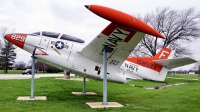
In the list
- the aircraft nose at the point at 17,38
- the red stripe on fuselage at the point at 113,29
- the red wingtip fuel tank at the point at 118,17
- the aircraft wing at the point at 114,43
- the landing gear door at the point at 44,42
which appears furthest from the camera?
the aircraft nose at the point at 17,38

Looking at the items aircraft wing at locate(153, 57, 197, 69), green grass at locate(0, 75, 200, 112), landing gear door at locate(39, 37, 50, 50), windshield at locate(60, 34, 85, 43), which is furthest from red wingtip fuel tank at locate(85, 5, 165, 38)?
landing gear door at locate(39, 37, 50, 50)

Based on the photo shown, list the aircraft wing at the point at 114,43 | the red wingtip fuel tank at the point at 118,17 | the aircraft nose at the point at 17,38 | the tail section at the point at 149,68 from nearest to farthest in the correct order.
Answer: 1. the red wingtip fuel tank at the point at 118,17
2. the aircraft wing at the point at 114,43
3. the aircraft nose at the point at 17,38
4. the tail section at the point at 149,68

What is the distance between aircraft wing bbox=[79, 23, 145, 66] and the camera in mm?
8469

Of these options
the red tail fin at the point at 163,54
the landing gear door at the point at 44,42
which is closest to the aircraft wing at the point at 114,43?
the landing gear door at the point at 44,42

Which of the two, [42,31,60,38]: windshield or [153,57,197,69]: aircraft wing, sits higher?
[42,31,60,38]: windshield

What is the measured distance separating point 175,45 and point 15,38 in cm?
3050

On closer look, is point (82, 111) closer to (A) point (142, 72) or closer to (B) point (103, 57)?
(B) point (103, 57)

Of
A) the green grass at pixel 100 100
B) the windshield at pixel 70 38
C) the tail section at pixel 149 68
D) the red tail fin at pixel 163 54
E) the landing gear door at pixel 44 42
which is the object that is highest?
the windshield at pixel 70 38

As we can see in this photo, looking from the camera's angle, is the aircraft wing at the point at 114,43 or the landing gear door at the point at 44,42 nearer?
the aircraft wing at the point at 114,43

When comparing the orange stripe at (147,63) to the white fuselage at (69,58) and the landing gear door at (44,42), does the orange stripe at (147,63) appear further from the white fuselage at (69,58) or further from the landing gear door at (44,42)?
the landing gear door at (44,42)

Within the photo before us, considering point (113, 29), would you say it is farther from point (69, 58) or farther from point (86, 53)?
point (69, 58)

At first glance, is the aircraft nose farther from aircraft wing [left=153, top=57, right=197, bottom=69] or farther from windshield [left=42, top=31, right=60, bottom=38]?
aircraft wing [left=153, top=57, right=197, bottom=69]

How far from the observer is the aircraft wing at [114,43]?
847 centimetres

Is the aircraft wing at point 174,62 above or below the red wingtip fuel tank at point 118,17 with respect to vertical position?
below
